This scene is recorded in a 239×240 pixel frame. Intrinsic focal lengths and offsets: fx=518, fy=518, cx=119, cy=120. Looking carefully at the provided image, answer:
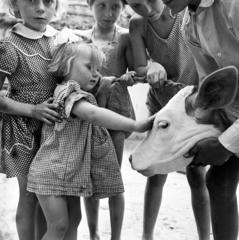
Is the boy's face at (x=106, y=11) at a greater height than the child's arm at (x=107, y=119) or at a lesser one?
greater

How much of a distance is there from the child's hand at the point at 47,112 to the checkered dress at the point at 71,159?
0.03m

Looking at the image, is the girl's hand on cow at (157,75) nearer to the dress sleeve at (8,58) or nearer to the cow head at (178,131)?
the cow head at (178,131)

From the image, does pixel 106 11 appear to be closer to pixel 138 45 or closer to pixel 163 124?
pixel 138 45

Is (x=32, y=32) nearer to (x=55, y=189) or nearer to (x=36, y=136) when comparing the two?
(x=36, y=136)

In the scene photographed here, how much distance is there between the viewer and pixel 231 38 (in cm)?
184

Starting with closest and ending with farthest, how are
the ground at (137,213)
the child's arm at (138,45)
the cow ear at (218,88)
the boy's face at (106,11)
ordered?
the cow ear at (218,88), the child's arm at (138,45), the boy's face at (106,11), the ground at (137,213)

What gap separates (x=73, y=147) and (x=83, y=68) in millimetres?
327

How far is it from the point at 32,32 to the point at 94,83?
1.15ft

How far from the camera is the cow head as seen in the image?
1979mm

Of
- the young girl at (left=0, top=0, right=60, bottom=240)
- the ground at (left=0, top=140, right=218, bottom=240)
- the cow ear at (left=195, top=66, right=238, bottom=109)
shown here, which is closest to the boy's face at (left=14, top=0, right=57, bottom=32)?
the young girl at (left=0, top=0, right=60, bottom=240)

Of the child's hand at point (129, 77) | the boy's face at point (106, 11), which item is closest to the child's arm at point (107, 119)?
the child's hand at point (129, 77)

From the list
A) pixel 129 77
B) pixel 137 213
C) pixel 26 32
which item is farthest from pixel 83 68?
pixel 137 213

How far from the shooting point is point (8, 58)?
2148mm

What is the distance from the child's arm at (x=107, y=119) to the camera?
1.99 metres
